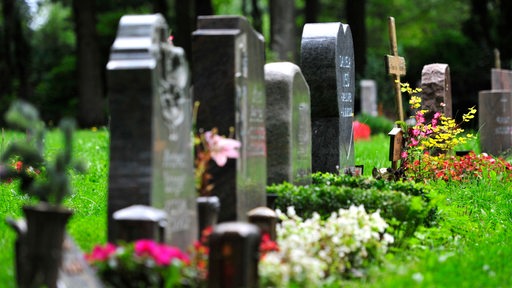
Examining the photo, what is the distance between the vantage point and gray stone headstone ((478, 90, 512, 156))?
18703mm

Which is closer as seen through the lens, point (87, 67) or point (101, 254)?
point (101, 254)

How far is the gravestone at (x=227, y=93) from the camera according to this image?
8867 mm

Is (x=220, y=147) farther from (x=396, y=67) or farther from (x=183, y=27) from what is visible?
(x=183, y=27)

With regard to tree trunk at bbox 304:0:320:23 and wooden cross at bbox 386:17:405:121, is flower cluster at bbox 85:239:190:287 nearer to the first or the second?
wooden cross at bbox 386:17:405:121

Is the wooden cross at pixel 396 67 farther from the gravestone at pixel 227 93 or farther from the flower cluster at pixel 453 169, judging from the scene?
the gravestone at pixel 227 93

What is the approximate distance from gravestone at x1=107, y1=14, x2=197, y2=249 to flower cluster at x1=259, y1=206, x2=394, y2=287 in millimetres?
875

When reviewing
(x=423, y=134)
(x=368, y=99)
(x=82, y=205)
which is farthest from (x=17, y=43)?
(x=82, y=205)

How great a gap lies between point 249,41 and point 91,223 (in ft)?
8.24

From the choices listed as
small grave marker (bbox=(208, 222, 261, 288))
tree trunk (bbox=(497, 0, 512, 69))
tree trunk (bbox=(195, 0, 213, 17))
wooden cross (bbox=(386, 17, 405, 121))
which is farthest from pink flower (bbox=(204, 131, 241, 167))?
tree trunk (bbox=(497, 0, 512, 69))

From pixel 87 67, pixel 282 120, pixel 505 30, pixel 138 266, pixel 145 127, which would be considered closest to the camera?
pixel 138 266

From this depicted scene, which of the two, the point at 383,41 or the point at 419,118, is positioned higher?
the point at 383,41

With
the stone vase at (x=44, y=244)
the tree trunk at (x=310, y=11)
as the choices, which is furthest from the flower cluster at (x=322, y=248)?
the tree trunk at (x=310, y=11)

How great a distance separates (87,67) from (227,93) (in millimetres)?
23474

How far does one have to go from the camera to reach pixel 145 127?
7352 millimetres
